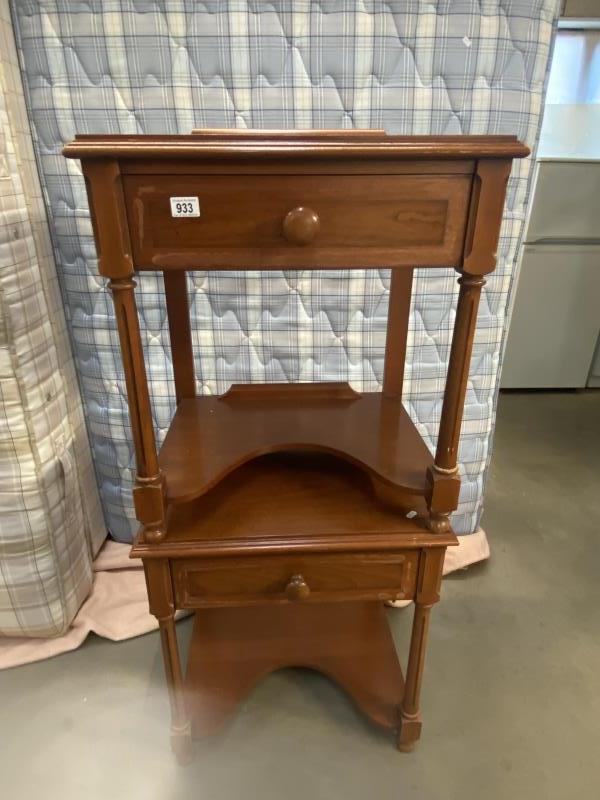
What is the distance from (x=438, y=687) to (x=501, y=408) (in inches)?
54.9

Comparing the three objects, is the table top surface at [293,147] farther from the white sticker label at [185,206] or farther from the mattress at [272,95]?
the mattress at [272,95]

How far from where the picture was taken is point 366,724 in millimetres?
993

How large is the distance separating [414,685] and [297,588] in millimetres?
301

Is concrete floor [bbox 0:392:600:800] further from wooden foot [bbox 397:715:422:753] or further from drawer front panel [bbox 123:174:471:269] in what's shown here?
drawer front panel [bbox 123:174:471:269]

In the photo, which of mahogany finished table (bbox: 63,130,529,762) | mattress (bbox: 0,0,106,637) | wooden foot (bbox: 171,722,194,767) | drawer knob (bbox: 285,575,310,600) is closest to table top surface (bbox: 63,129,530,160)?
mahogany finished table (bbox: 63,130,529,762)

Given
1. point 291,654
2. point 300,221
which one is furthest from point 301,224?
point 291,654

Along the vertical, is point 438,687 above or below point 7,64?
below

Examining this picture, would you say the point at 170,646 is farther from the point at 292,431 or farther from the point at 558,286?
the point at 558,286

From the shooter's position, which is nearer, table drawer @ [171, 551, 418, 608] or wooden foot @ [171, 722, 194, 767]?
table drawer @ [171, 551, 418, 608]

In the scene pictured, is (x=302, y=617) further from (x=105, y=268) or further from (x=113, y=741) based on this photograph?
(x=105, y=268)

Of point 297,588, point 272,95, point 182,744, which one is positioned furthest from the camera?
point 272,95

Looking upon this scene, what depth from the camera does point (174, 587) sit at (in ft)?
2.66

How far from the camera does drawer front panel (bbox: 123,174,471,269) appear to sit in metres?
0.62

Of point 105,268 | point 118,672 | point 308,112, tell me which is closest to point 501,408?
point 308,112
